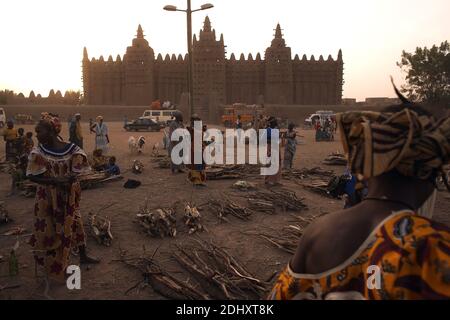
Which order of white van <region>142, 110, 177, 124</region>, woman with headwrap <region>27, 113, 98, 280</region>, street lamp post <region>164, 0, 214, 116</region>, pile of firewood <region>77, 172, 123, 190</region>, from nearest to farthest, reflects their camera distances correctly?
woman with headwrap <region>27, 113, 98, 280</region>
pile of firewood <region>77, 172, 123, 190</region>
street lamp post <region>164, 0, 214, 116</region>
white van <region>142, 110, 177, 124</region>

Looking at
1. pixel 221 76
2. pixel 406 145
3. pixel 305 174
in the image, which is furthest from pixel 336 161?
pixel 221 76

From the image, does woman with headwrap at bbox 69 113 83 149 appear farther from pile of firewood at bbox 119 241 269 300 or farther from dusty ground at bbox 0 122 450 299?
pile of firewood at bbox 119 241 269 300

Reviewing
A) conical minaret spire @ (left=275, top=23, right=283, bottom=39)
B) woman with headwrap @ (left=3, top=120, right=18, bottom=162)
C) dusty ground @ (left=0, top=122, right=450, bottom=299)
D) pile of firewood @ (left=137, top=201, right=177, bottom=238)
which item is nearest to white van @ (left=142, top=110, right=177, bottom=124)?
conical minaret spire @ (left=275, top=23, right=283, bottom=39)

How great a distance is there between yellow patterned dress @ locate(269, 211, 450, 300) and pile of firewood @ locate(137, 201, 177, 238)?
527cm

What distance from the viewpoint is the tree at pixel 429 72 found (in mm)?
39250

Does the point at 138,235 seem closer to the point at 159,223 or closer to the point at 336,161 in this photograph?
the point at 159,223

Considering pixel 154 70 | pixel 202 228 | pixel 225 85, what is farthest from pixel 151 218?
pixel 154 70

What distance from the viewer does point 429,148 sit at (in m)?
1.51

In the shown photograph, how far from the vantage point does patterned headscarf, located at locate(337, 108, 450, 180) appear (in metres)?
1.51

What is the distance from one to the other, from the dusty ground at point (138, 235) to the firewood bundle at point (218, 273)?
0.65 ft

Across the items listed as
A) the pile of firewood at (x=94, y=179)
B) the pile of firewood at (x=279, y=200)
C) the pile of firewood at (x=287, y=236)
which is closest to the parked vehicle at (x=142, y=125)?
the pile of firewood at (x=94, y=179)

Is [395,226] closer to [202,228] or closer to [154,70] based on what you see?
[202,228]

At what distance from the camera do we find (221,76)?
47.4 m
